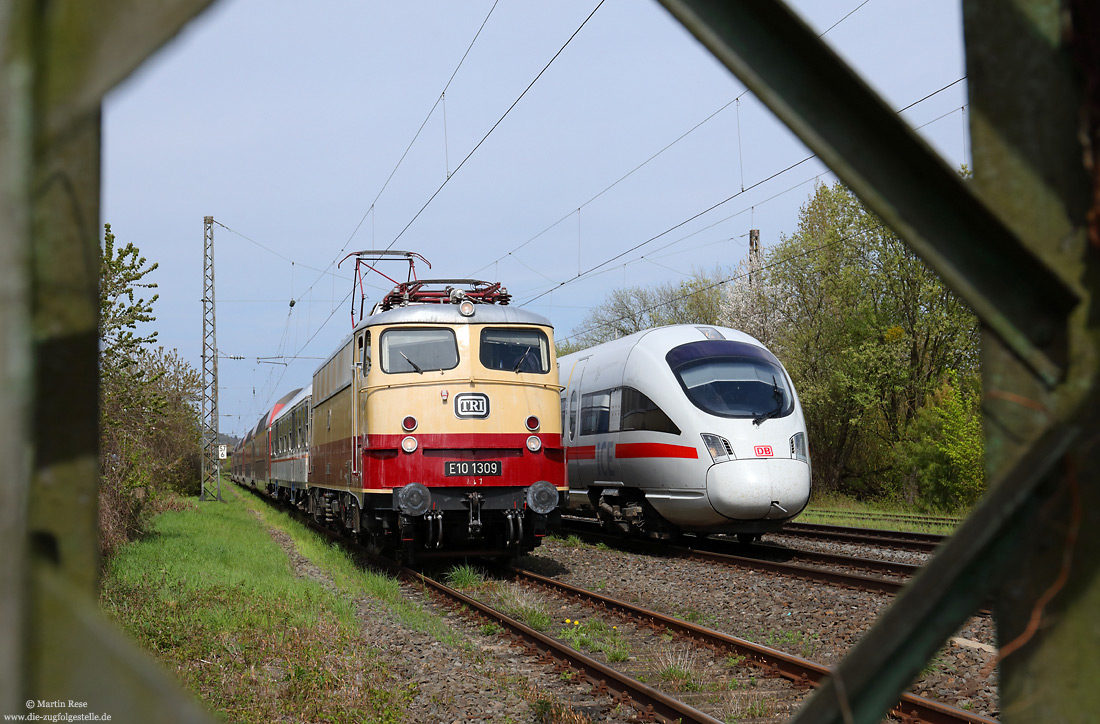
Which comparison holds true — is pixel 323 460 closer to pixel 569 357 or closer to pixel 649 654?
pixel 569 357

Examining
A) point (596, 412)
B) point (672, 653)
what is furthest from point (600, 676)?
point (596, 412)

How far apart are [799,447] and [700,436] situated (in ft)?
4.63

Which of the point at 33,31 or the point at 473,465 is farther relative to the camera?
the point at 473,465

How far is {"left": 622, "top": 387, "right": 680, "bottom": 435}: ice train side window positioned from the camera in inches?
492

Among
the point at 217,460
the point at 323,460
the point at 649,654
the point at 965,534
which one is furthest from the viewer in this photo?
the point at 217,460

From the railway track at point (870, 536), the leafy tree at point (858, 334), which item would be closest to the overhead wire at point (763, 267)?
the leafy tree at point (858, 334)

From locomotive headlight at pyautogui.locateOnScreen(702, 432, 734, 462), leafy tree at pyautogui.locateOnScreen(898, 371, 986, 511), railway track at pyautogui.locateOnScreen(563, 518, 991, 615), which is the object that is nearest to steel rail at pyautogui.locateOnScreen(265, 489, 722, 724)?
railway track at pyautogui.locateOnScreen(563, 518, 991, 615)

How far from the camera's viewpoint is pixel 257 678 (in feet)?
20.0

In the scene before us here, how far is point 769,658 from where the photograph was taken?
651 cm

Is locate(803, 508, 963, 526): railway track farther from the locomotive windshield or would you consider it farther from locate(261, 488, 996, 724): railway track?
locate(261, 488, 996, 724): railway track

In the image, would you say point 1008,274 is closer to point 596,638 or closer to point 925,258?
point 925,258

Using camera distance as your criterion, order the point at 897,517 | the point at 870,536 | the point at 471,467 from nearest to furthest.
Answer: the point at 471,467 → the point at 870,536 → the point at 897,517

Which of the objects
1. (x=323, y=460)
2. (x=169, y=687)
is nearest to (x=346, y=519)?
(x=323, y=460)

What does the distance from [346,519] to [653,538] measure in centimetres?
507
